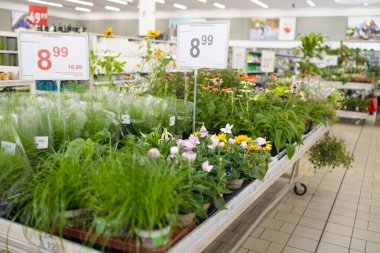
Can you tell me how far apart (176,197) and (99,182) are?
0.29 m

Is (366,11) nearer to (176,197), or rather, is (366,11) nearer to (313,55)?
Result: (313,55)

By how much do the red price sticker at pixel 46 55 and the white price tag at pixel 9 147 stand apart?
62cm

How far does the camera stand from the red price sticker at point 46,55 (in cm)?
209

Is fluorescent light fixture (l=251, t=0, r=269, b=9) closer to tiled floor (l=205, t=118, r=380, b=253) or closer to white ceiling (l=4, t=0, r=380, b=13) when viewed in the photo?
white ceiling (l=4, t=0, r=380, b=13)

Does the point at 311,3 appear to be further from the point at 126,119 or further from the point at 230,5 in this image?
the point at 126,119

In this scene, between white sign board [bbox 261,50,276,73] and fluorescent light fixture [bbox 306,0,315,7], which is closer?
white sign board [bbox 261,50,276,73]

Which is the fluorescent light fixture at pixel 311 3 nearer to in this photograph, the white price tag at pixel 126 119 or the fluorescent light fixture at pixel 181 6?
the fluorescent light fixture at pixel 181 6

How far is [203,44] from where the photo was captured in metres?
2.56

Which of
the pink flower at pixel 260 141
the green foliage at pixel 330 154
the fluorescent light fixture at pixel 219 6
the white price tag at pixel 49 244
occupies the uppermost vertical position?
the fluorescent light fixture at pixel 219 6

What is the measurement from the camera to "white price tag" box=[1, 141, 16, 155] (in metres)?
1.63

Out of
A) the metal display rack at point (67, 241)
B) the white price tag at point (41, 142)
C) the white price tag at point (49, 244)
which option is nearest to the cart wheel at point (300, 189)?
the metal display rack at point (67, 241)

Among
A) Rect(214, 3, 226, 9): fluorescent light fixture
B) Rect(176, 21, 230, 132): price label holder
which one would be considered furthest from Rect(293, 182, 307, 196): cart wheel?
Rect(214, 3, 226, 9): fluorescent light fixture

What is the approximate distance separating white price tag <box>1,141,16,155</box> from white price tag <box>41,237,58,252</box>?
436 millimetres

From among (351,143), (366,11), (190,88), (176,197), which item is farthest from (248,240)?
(366,11)
